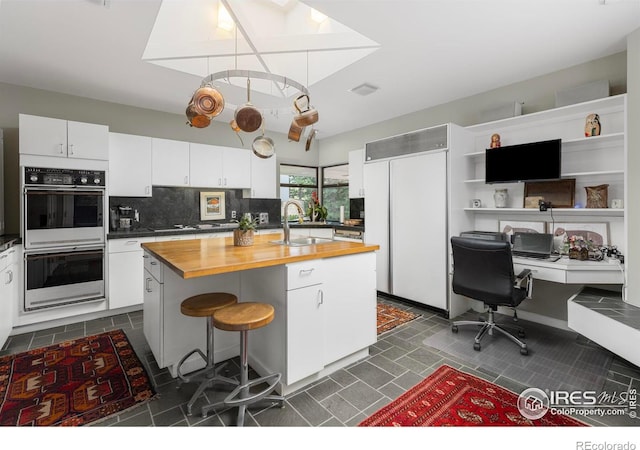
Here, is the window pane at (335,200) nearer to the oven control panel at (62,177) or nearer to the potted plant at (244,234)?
the potted plant at (244,234)

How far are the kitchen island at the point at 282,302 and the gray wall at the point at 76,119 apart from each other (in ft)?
8.14

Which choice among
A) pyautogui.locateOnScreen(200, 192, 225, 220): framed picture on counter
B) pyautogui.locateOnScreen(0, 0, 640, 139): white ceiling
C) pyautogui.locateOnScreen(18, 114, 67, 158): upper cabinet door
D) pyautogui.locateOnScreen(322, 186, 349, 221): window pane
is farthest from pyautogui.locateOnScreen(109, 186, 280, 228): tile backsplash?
pyautogui.locateOnScreen(322, 186, 349, 221): window pane

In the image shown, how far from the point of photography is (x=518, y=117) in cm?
323

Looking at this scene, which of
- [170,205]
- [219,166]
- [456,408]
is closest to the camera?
[456,408]

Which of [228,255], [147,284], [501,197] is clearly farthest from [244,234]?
[501,197]

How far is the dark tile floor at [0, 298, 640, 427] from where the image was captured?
1.82 m

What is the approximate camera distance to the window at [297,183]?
6.06 m

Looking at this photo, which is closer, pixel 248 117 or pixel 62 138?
pixel 248 117

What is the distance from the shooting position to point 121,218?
4.20 meters

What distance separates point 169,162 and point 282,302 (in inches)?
128

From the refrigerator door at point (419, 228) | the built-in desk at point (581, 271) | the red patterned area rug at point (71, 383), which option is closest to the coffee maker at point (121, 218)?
the red patterned area rug at point (71, 383)

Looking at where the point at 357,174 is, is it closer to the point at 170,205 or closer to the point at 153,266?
the point at 170,205

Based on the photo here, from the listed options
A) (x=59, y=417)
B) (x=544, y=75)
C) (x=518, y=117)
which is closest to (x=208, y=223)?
(x=59, y=417)

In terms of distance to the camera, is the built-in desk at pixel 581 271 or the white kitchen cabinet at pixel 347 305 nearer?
the white kitchen cabinet at pixel 347 305
